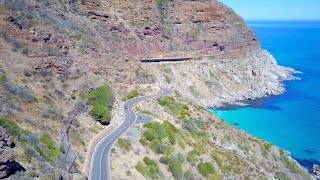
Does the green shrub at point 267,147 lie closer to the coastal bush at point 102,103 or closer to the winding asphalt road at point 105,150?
the winding asphalt road at point 105,150

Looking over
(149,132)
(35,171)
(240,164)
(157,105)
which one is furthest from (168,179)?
(157,105)

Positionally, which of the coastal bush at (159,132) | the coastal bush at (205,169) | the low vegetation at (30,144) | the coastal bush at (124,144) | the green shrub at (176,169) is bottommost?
the coastal bush at (205,169)

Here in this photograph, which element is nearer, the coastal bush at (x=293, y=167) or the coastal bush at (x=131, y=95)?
the coastal bush at (x=293, y=167)

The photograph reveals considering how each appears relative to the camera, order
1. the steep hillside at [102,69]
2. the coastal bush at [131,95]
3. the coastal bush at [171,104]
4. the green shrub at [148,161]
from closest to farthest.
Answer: the steep hillside at [102,69] < the green shrub at [148,161] < the coastal bush at [171,104] < the coastal bush at [131,95]

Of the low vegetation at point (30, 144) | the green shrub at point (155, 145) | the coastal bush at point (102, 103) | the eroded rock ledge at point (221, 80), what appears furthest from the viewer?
the eroded rock ledge at point (221, 80)

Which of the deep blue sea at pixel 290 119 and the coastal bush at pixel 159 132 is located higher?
the coastal bush at pixel 159 132

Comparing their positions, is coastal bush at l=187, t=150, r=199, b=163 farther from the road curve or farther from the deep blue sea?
the deep blue sea

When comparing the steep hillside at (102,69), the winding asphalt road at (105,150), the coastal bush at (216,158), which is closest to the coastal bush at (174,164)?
Answer: the steep hillside at (102,69)
